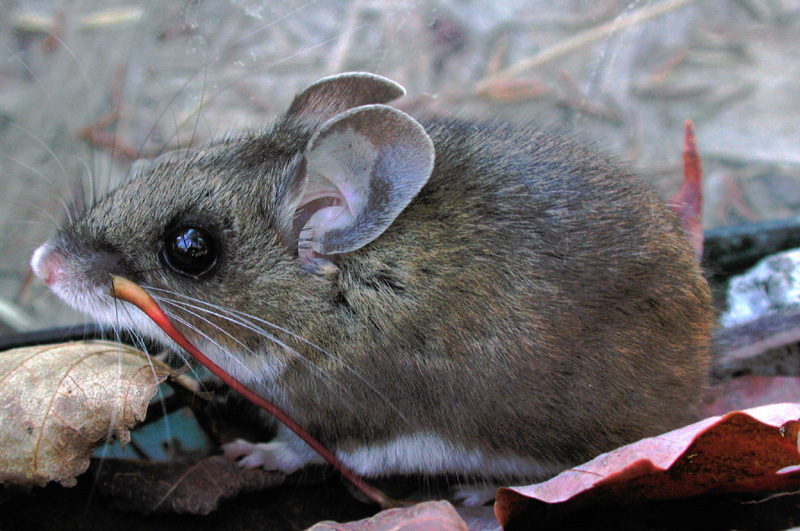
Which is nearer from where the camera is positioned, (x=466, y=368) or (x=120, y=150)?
(x=466, y=368)

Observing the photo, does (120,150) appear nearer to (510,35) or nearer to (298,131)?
(298,131)

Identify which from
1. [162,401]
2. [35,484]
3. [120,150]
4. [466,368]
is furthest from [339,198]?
[120,150]

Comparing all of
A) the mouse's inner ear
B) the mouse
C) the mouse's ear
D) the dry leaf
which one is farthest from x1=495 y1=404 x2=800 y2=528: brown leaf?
the mouse's ear

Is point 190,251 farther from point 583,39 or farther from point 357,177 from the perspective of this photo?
point 583,39

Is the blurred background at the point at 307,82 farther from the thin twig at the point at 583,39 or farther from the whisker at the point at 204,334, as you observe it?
the whisker at the point at 204,334

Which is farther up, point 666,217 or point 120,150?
point 120,150

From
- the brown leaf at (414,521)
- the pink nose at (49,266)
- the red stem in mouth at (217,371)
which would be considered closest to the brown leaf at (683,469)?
the brown leaf at (414,521)

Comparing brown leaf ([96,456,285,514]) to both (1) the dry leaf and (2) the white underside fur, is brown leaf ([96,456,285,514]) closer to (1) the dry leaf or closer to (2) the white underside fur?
(2) the white underside fur
